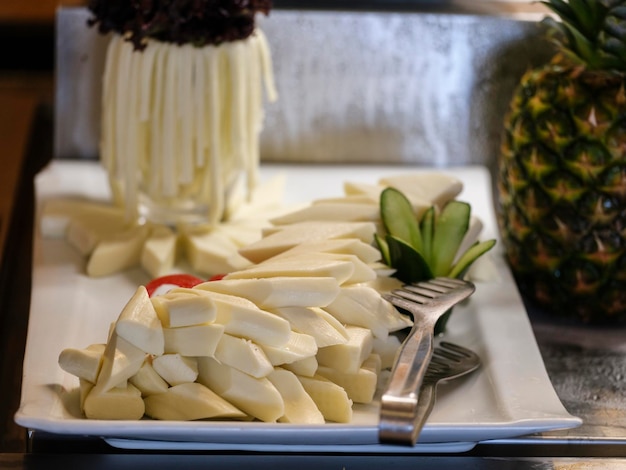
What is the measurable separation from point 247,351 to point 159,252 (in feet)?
1.65

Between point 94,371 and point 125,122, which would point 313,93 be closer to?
point 125,122

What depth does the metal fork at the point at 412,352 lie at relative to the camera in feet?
2.95

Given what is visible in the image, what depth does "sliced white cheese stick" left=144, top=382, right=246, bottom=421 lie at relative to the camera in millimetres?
1018

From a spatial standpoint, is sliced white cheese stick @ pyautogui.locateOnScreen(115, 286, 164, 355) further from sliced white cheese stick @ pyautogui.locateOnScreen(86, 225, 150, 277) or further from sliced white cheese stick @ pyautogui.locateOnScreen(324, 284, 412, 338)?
sliced white cheese stick @ pyautogui.locateOnScreen(86, 225, 150, 277)

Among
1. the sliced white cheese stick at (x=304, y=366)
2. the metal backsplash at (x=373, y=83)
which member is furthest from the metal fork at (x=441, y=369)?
the metal backsplash at (x=373, y=83)

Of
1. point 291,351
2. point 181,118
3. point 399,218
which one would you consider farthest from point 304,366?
point 181,118

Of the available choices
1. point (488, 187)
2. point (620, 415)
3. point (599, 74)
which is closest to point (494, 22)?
point (488, 187)

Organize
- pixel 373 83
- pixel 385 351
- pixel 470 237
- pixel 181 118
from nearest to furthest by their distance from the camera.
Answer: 1. pixel 385 351
2. pixel 470 237
3. pixel 181 118
4. pixel 373 83

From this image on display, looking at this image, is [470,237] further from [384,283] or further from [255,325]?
[255,325]

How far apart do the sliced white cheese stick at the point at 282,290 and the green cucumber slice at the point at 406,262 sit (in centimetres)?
21

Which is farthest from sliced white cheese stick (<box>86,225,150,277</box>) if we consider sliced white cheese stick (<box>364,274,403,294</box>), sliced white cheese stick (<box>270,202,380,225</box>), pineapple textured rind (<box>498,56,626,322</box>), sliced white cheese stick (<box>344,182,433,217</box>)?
pineapple textured rind (<box>498,56,626,322</box>)

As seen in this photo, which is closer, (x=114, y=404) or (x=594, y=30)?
(x=114, y=404)

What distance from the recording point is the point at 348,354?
109 cm

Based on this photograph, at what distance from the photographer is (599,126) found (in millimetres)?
1336
